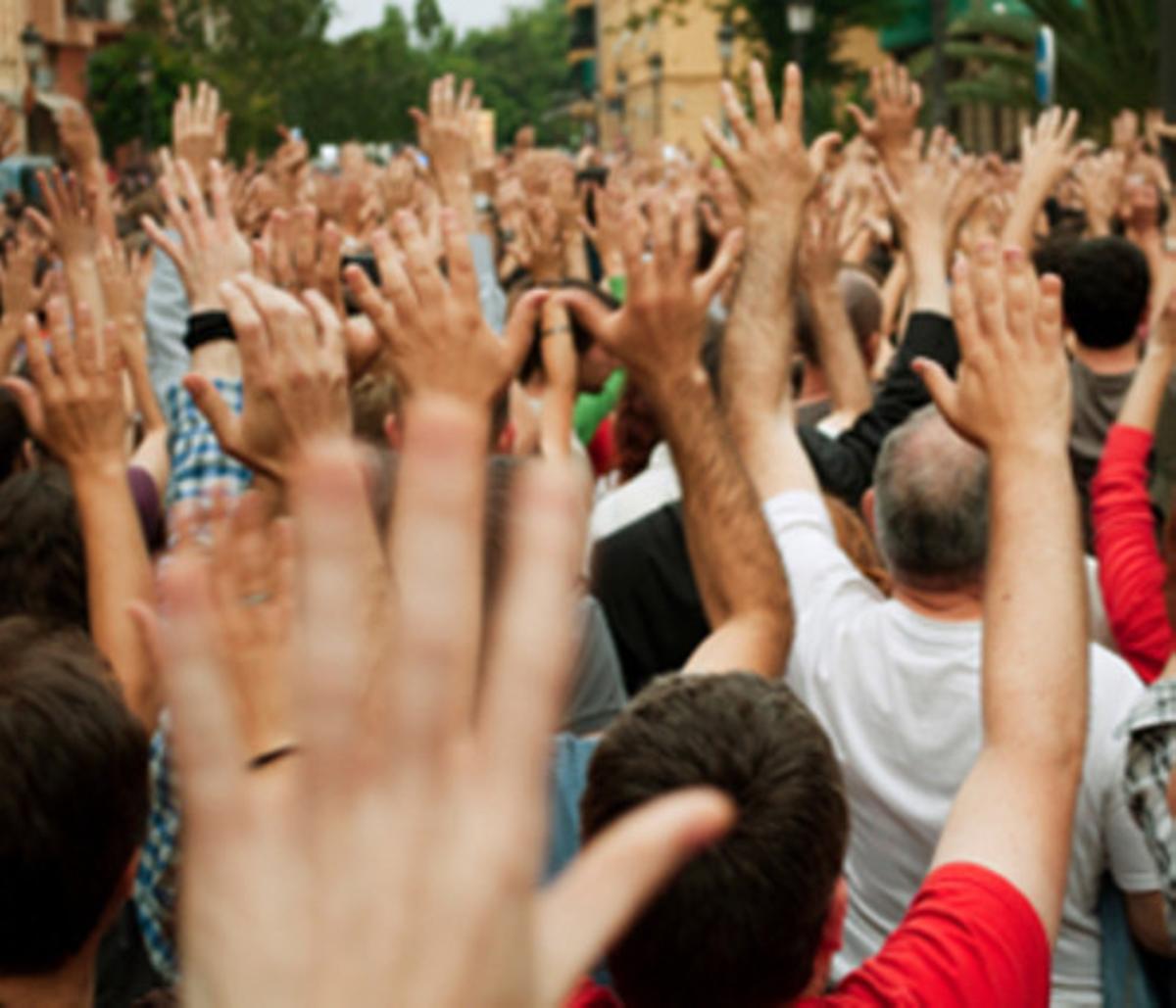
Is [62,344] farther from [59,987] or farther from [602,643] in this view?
[59,987]

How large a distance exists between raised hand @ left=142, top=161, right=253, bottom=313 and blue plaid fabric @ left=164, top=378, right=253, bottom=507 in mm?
460

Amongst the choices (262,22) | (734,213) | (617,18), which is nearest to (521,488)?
(734,213)

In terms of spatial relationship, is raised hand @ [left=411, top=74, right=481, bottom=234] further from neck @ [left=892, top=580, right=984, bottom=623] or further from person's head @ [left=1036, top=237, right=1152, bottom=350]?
neck @ [left=892, top=580, right=984, bottom=623]

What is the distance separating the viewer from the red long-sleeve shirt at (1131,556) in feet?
11.0

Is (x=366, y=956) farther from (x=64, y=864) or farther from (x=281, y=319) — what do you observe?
(x=281, y=319)

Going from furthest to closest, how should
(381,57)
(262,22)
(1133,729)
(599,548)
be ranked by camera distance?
(381,57), (262,22), (599,548), (1133,729)

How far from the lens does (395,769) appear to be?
2.66 ft

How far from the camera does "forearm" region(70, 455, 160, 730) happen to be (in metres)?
2.85

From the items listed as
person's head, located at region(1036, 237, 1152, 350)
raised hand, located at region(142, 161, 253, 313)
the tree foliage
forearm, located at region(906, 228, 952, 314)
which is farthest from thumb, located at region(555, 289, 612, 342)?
the tree foliage

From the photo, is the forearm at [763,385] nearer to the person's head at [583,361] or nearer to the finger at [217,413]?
the finger at [217,413]

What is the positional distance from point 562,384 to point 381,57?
247 feet

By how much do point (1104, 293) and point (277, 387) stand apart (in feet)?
10.1

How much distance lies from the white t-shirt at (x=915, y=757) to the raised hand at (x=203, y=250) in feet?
6.26

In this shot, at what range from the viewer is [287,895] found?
815 mm
